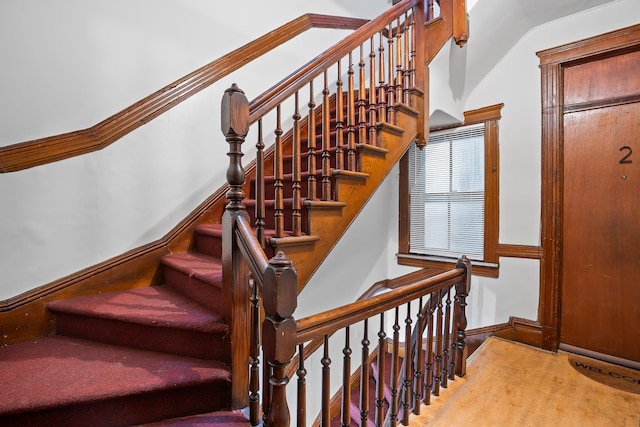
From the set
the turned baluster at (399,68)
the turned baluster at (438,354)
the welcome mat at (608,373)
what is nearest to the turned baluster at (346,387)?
the turned baluster at (438,354)

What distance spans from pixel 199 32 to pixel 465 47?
2111mm

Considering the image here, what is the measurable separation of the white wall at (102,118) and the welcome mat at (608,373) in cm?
300

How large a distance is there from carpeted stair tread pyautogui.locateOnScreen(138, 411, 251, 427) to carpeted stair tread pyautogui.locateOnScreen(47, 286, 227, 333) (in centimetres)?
31

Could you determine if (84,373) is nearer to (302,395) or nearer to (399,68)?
(302,395)

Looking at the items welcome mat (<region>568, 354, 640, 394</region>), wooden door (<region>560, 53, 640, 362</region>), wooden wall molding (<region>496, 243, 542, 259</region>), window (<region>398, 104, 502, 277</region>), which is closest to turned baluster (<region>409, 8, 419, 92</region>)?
window (<region>398, 104, 502, 277</region>)

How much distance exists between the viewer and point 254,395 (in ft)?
3.93

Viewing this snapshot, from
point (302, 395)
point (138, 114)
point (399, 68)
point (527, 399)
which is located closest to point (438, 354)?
point (527, 399)

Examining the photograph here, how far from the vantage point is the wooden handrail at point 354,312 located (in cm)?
108

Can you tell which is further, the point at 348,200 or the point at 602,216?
the point at 602,216

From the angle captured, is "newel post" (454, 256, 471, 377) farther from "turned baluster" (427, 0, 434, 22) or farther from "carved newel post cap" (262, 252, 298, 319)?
"turned baluster" (427, 0, 434, 22)

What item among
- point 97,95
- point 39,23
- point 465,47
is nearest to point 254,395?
point 97,95

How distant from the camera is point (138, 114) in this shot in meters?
2.03

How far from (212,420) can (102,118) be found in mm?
1749

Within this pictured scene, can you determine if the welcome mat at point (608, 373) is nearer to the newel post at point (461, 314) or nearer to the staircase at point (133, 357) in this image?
the newel post at point (461, 314)
